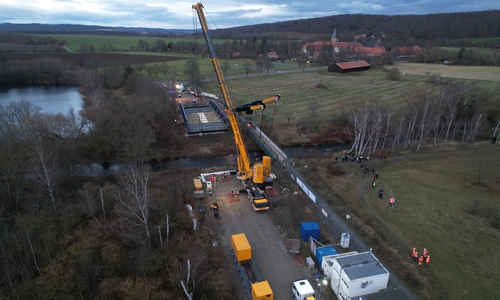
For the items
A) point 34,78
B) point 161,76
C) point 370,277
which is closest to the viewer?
point 370,277

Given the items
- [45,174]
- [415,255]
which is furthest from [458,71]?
[45,174]

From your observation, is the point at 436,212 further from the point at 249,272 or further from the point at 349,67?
the point at 349,67

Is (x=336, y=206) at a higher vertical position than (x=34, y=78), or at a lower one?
lower

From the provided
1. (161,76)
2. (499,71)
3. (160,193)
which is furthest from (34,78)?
(499,71)

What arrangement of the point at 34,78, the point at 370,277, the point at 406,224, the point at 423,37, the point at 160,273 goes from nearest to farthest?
1. the point at 370,277
2. the point at 160,273
3. the point at 406,224
4. the point at 34,78
5. the point at 423,37

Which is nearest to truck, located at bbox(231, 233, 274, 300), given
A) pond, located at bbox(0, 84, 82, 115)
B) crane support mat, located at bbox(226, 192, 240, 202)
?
crane support mat, located at bbox(226, 192, 240, 202)

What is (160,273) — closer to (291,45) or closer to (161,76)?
(161,76)

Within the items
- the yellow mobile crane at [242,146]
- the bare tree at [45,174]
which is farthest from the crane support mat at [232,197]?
the bare tree at [45,174]
